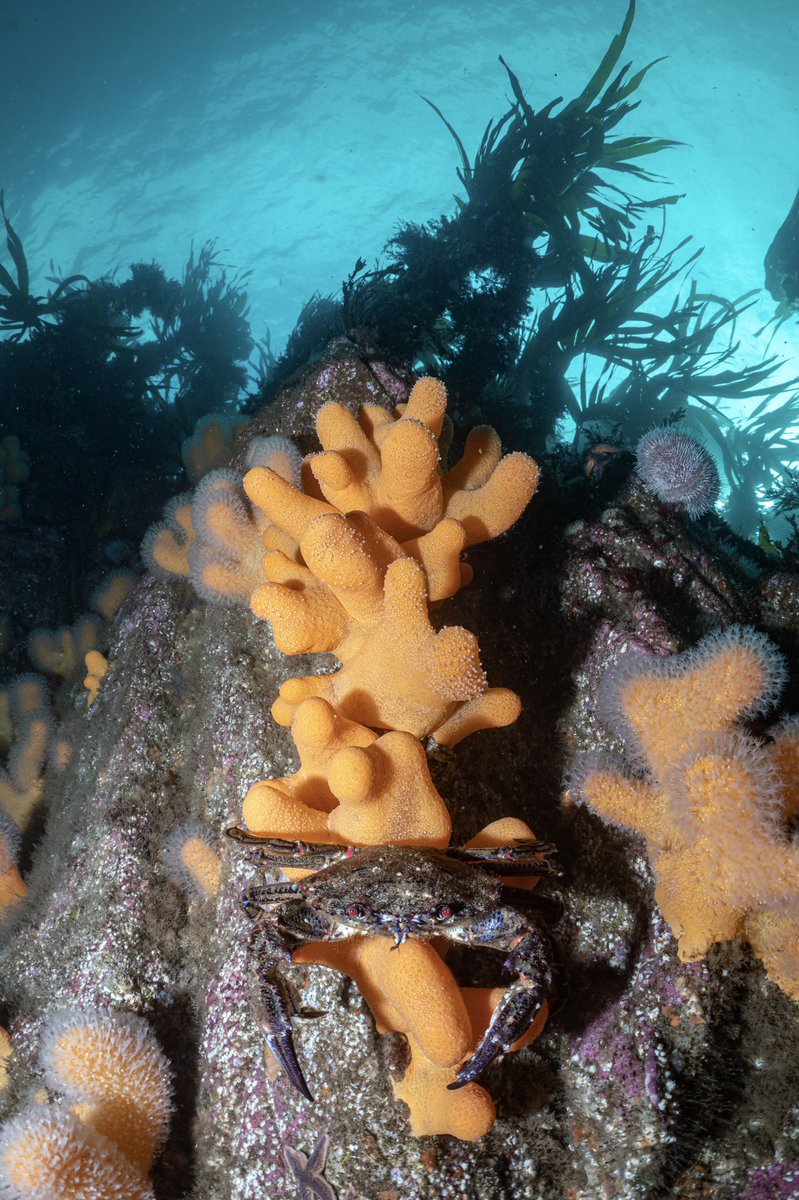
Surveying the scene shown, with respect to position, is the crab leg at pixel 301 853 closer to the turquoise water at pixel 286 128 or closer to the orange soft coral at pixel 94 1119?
the orange soft coral at pixel 94 1119

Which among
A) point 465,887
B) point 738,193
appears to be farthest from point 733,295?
point 465,887

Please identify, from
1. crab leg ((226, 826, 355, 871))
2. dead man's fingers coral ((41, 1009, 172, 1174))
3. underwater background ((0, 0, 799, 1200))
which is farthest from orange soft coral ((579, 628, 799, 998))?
dead man's fingers coral ((41, 1009, 172, 1174))

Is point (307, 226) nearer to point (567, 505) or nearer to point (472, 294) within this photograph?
point (472, 294)

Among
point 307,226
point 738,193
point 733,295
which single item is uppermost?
point 307,226

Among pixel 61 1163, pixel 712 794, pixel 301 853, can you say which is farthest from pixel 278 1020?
pixel 712 794

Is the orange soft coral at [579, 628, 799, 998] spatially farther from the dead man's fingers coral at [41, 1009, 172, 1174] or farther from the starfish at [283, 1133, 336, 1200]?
the dead man's fingers coral at [41, 1009, 172, 1174]

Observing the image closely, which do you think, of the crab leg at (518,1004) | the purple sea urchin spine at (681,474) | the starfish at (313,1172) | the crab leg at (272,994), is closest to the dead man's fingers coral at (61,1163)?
the starfish at (313,1172)
